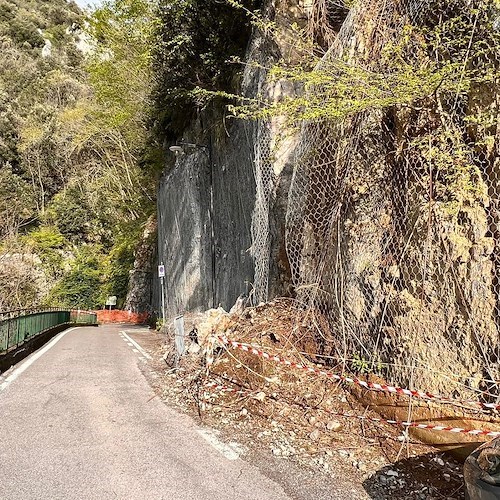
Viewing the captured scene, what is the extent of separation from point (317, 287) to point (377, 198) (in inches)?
63.1

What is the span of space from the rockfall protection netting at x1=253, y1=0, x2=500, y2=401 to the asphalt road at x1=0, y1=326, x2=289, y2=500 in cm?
210

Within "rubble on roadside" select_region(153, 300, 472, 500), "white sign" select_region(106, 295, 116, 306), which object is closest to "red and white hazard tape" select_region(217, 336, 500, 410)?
"rubble on roadside" select_region(153, 300, 472, 500)

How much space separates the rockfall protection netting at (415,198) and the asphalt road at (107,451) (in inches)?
82.5

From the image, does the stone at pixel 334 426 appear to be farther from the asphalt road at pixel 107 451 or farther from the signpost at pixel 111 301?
the signpost at pixel 111 301

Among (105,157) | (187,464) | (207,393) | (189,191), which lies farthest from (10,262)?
(187,464)

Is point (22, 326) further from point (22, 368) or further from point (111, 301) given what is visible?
point (111, 301)

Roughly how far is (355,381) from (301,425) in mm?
800

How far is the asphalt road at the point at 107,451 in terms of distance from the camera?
377cm

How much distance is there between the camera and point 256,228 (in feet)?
31.8

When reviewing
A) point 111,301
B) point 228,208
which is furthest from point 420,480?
point 111,301

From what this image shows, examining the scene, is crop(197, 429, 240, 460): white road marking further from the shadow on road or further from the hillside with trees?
the hillside with trees

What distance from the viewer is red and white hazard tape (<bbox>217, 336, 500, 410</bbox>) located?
173 inches

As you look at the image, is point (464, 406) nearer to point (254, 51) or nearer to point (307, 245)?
point (307, 245)

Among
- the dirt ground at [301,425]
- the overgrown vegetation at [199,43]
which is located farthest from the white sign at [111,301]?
the dirt ground at [301,425]
